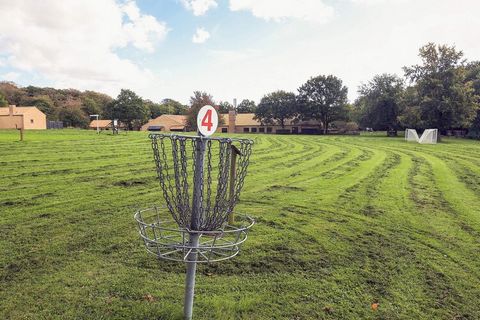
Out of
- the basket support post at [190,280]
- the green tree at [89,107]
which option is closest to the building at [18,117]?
the green tree at [89,107]

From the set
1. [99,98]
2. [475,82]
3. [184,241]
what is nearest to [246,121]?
[475,82]

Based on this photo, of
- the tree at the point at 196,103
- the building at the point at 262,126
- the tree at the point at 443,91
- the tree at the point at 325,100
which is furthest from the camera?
the building at the point at 262,126

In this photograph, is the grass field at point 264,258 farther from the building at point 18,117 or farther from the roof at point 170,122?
the roof at point 170,122

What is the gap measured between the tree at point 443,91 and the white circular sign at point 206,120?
128ft

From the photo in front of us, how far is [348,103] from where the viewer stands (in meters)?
63.6

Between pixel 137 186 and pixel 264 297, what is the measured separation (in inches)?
241

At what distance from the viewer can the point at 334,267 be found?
4844 mm

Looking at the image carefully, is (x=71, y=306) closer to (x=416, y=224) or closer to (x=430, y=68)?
(x=416, y=224)

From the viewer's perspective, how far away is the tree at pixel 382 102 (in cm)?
5053

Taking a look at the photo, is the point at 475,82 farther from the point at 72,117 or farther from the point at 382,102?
the point at 72,117

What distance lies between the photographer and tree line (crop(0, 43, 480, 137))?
121ft

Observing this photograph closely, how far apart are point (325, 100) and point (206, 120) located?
62.6m

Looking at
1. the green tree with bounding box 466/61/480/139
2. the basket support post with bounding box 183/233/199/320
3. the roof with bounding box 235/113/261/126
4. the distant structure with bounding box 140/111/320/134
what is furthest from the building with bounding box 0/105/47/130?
the green tree with bounding box 466/61/480/139

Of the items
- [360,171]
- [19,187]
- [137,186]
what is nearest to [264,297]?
[137,186]
